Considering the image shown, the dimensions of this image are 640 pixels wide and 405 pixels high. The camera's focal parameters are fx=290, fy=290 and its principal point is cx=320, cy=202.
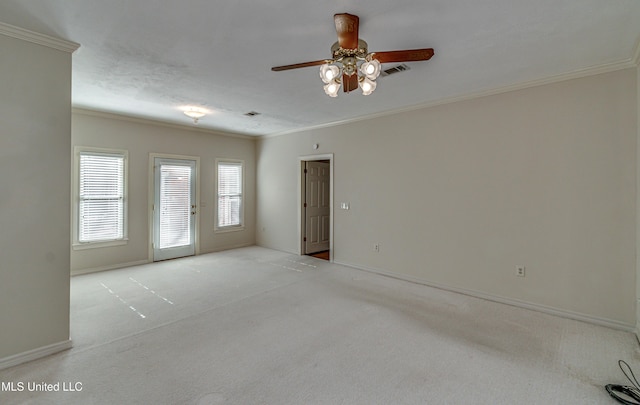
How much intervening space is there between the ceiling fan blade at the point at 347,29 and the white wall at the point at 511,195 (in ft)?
6.67

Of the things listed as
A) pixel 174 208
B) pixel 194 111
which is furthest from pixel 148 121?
pixel 174 208

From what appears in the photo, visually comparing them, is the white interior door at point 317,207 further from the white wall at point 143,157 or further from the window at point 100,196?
the window at point 100,196

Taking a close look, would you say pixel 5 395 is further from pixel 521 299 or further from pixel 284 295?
pixel 521 299

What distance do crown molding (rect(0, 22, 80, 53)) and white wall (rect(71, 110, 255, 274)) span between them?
2622 millimetres

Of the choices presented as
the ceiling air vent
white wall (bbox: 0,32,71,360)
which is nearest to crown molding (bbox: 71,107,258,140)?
white wall (bbox: 0,32,71,360)

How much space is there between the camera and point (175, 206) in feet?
18.6

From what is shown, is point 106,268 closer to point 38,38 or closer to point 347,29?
point 38,38

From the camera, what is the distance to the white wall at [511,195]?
9.39 ft

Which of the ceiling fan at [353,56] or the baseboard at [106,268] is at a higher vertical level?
the ceiling fan at [353,56]

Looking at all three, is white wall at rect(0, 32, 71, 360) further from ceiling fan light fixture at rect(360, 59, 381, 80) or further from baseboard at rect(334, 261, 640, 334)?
baseboard at rect(334, 261, 640, 334)

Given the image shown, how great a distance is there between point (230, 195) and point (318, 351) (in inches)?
189

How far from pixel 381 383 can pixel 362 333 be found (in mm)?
709

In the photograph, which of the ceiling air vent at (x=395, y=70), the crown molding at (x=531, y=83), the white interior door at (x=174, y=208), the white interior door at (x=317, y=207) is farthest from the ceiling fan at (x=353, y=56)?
the white interior door at (x=174, y=208)

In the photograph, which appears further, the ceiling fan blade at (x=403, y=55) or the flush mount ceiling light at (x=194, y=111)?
the flush mount ceiling light at (x=194, y=111)
